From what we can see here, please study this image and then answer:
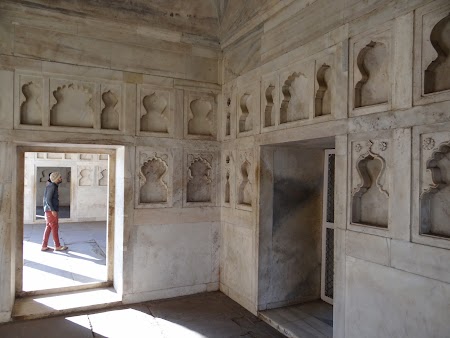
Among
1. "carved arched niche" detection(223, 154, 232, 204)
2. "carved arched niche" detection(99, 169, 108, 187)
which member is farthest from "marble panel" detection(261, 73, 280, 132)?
"carved arched niche" detection(99, 169, 108, 187)

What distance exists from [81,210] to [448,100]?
10936 mm

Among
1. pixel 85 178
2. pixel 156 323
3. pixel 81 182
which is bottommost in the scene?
pixel 156 323

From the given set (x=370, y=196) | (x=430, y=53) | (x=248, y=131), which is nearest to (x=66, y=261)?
(x=248, y=131)

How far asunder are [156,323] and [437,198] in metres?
3.14

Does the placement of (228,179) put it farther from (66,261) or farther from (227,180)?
(66,261)

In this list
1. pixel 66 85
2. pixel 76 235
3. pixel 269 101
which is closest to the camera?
pixel 269 101

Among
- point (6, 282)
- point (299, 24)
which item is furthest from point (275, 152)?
point (6, 282)

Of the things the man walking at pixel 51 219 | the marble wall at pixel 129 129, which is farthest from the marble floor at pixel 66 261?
the marble wall at pixel 129 129

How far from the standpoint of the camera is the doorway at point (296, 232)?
167 inches

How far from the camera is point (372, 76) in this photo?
297 centimetres

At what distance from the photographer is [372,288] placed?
9.21 ft

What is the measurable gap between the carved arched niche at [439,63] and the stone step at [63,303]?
13.6ft

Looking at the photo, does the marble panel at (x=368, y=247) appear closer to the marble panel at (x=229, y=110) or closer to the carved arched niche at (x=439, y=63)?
the carved arched niche at (x=439, y=63)

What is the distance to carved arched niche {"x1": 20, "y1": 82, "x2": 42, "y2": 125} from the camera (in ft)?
13.7
